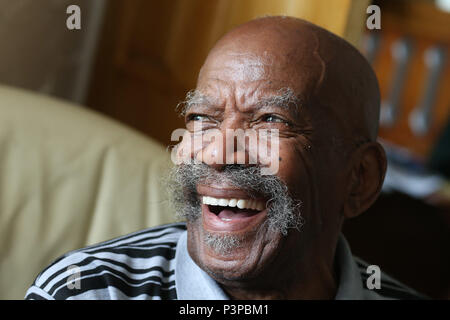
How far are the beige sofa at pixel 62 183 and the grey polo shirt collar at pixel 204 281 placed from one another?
27 cm

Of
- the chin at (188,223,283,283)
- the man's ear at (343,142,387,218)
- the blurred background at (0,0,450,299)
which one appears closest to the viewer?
the chin at (188,223,283,283)

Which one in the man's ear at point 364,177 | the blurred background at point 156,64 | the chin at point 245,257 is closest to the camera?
→ the chin at point 245,257

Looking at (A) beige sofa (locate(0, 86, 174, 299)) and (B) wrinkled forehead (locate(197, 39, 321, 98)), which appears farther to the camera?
(A) beige sofa (locate(0, 86, 174, 299))

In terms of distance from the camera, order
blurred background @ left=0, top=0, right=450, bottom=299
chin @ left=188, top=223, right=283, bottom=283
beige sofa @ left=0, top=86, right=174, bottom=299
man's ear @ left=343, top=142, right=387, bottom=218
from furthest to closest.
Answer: blurred background @ left=0, top=0, right=450, bottom=299 < beige sofa @ left=0, top=86, right=174, bottom=299 < man's ear @ left=343, top=142, right=387, bottom=218 < chin @ left=188, top=223, right=283, bottom=283

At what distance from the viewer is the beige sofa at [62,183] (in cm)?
131

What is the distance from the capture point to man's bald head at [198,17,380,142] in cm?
100

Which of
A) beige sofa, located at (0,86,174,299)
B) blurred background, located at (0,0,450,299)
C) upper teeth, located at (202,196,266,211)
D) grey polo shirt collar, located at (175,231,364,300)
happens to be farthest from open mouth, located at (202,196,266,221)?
blurred background, located at (0,0,450,299)

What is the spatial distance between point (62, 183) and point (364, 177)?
0.61 m

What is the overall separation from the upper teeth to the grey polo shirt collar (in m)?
0.12

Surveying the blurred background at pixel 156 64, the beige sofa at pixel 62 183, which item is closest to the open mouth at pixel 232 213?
the beige sofa at pixel 62 183

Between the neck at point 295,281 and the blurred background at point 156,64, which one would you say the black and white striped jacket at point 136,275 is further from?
the blurred background at point 156,64

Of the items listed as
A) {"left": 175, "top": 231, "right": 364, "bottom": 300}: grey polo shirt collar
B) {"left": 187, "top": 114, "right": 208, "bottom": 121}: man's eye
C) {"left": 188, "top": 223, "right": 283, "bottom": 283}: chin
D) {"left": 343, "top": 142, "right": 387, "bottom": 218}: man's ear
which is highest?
{"left": 187, "top": 114, "right": 208, "bottom": 121}: man's eye

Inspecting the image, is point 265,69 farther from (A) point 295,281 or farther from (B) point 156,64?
(B) point 156,64

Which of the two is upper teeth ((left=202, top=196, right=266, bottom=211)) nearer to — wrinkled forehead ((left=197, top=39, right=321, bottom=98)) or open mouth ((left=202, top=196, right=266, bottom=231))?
open mouth ((left=202, top=196, right=266, bottom=231))
